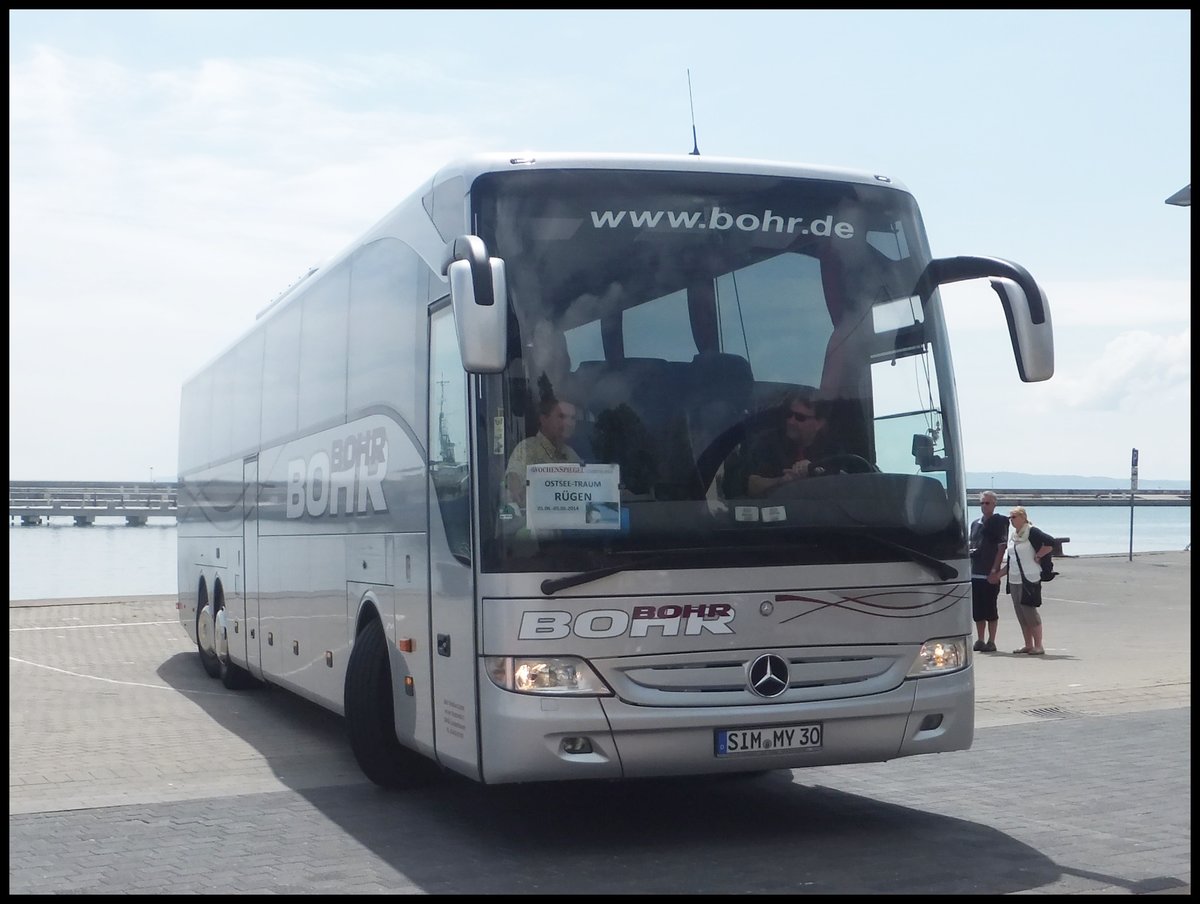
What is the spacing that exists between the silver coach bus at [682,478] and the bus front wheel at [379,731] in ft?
2.27

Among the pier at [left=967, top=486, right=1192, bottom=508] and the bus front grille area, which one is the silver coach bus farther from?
the pier at [left=967, top=486, right=1192, bottom=508]

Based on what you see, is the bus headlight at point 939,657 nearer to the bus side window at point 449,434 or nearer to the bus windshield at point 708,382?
the bus windshield at point 708,382

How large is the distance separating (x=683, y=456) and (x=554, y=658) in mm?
A: 1099

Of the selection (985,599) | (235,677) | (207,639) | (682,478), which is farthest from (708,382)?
(985,599)

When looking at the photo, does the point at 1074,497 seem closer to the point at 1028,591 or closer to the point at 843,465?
the point at 1028,591

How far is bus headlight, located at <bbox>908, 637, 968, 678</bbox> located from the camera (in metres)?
7.88

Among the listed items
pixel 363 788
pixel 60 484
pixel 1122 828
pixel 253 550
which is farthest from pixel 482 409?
pixel 60 484

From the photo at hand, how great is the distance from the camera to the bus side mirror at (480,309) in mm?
7039

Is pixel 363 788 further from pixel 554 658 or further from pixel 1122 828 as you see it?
pixel 1122 828

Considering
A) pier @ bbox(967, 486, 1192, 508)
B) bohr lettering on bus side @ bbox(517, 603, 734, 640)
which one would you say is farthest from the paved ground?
pier @ bbox(967, 486, 1192, 508)

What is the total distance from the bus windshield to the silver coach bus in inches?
0.5

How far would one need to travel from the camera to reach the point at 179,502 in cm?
1909

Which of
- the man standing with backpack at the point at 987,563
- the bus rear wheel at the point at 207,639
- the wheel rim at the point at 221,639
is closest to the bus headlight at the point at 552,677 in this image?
the wheel rim at the point at 221,639

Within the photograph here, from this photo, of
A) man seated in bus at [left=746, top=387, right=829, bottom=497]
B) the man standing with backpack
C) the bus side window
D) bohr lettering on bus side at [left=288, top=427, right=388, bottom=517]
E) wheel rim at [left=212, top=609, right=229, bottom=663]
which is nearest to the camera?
man seated in bus at [left=746, top=387, right=829, bottom=497]
